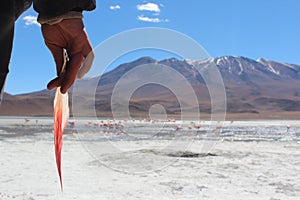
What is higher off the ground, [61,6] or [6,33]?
[61,6]

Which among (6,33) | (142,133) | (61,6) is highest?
(61,6)

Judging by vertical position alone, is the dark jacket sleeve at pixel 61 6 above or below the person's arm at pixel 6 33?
above

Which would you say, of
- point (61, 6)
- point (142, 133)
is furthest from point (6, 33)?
point (142, 133)

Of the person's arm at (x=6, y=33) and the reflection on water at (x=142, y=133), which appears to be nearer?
the person's arm at (x=6, y=33)

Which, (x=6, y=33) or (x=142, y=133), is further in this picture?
(x=142, y=133)

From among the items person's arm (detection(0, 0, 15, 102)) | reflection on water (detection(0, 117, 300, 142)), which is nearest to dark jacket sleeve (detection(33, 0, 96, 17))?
person's arm (detection(0, 0, 15, 102))

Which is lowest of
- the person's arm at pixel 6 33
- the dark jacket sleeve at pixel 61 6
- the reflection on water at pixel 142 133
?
the reflection on water at pixel 142 133

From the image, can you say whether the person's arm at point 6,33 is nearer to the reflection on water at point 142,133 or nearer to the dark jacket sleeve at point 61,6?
the dark jacket sleeve at point 61,6

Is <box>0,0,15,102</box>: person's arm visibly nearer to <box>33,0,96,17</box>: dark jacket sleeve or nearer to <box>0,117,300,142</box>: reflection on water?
<box>33,0,96,17</box>: dark jacket sleeve

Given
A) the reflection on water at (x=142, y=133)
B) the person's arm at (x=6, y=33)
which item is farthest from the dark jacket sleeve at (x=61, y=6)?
the reflection on water at (x=142, y=133)

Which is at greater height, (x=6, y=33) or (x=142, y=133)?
(x=6, y=33)

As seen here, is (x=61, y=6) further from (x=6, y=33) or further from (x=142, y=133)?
(x=142, y=133)

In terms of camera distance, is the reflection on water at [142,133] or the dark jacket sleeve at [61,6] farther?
the reflection on water at [142,133]

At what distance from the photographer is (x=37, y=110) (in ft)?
309
